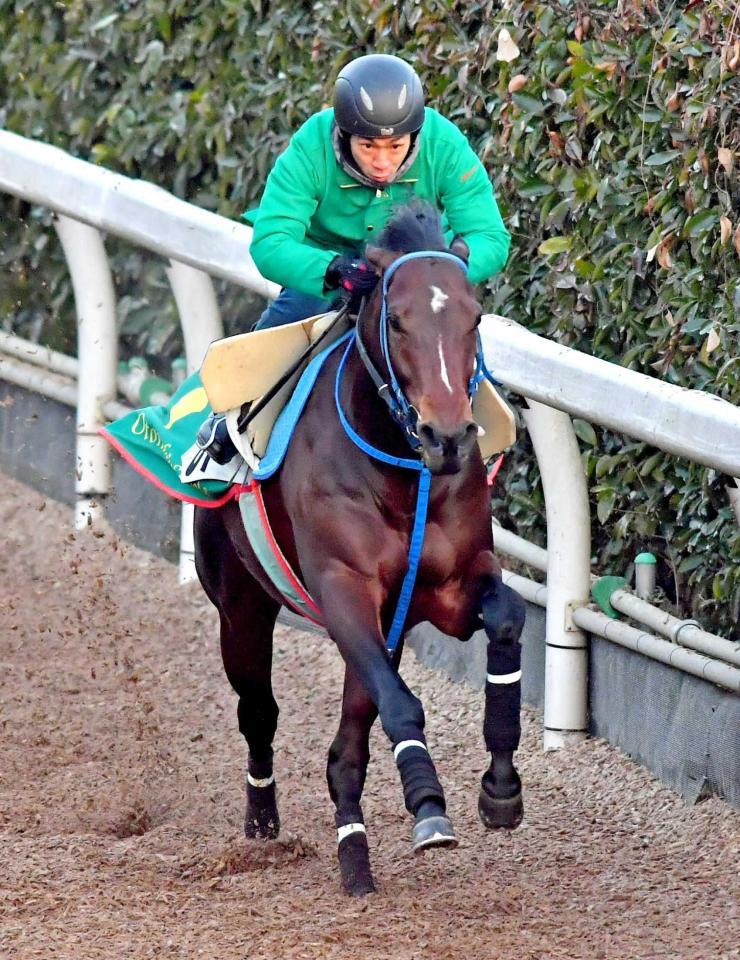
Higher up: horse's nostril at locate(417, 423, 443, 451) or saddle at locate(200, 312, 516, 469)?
horse's nostril at locate(417, 423, 443, 451)

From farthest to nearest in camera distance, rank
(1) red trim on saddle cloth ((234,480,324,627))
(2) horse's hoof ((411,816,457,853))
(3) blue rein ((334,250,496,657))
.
Answer: 1. (1) red trim on saddle cloth ((234,480,324,627))
2. (3) blue rein ((334,250,496,657))
3. (2) horse's hoof ((411,816,457,853))

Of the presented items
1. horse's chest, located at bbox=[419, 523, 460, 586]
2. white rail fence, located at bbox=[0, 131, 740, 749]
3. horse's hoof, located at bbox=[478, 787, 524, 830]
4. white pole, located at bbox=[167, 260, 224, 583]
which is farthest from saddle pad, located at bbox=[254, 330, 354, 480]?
white pole, located at bbox=[167, 260, 224, 583]

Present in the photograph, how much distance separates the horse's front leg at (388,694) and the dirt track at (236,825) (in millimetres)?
287

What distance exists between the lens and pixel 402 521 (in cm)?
471

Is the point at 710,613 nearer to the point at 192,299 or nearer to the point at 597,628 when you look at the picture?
the point at 597,628

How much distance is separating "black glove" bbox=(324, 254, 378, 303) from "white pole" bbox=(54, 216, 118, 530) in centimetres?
327

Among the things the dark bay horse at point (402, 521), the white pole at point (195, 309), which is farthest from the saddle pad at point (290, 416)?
the white pole at point (195, 309)

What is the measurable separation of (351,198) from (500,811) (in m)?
1.70

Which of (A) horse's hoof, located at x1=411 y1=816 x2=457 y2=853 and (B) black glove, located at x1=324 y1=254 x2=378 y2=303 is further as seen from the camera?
(B) black glove, located at x1=324 y1=254 x2=378 y2=303

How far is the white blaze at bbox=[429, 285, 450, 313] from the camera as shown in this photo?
438 centimetres

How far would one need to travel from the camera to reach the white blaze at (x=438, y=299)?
4379 millimetres

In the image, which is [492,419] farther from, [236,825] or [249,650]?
[236,825]

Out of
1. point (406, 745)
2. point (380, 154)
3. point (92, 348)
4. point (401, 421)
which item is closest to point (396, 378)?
point (401, 421)

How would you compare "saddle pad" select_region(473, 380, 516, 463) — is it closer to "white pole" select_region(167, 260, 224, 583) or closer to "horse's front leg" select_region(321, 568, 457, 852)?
"horse's front leg" select_region(321, 568, 457, 852)
